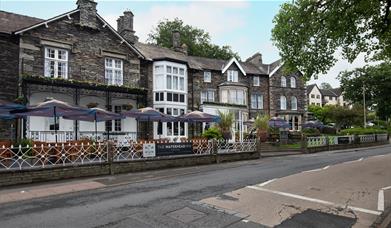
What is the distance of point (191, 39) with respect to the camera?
191 ft

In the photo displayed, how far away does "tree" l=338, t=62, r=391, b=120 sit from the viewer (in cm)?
6084

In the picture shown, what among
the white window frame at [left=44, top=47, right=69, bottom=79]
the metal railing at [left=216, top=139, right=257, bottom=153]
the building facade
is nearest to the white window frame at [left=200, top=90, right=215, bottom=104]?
the building facade

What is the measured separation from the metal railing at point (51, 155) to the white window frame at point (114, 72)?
1200 centimetres

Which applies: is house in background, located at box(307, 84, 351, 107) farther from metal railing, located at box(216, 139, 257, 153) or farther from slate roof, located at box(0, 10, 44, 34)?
slate roof, located at box(0, 10, 44, 34)

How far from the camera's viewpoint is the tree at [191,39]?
56.2 meters

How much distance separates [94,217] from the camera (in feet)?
25.2

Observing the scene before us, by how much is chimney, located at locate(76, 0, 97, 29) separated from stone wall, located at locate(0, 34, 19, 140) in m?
4.91

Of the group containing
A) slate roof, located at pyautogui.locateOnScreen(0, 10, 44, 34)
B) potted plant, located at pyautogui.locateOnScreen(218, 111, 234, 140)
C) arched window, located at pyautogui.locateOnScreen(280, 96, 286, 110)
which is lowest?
potted plant, located at pyautogui.locateOnScreen(218, 111, 234, 140)

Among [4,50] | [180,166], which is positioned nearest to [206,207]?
[180,166]

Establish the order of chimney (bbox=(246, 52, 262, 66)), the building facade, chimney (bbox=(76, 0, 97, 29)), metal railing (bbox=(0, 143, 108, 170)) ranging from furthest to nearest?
1. chimney (bbox=(246, 52, 262, 66))
2. chimney (bbox=(76, 0, 97, 29))
3. the building facade
4. metal railing (bbox=(0, 143, 108, 170))

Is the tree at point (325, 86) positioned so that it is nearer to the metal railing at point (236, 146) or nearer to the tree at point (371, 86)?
the tree at point (371, 86)

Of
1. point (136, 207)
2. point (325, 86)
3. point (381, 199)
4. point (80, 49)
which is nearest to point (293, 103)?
point (80, 49)

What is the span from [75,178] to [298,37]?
12492 millimetres

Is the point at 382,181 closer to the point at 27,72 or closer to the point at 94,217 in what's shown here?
the point at 94,217
